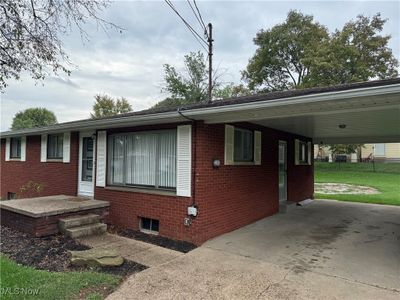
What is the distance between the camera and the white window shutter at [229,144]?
6.36m

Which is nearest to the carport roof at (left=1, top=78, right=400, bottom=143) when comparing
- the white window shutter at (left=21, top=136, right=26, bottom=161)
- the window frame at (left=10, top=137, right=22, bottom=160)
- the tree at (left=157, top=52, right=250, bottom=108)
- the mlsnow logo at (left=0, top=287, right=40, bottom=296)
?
the mlsnow logo at (left=0, top=287, right=40, bottom=296)

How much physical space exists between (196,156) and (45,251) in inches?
122

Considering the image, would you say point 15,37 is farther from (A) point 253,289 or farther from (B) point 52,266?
(A) point 253,289

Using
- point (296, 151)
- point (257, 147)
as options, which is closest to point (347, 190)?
point (296, 151)

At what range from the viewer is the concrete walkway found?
4.74 meters

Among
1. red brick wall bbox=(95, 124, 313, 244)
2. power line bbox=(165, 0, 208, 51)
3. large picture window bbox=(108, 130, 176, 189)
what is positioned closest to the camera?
red brick wall bbox=(95, 124, 313, 244)

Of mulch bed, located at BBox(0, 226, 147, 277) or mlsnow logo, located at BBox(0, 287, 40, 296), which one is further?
Answer: mulch bed, located at BBox(0, 226, 147, 277)

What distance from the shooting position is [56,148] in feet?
30.5

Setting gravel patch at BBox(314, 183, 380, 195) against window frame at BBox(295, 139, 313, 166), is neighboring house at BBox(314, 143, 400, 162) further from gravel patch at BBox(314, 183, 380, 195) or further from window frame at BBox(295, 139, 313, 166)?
window frame at BBox(295, 139, 313, 166)

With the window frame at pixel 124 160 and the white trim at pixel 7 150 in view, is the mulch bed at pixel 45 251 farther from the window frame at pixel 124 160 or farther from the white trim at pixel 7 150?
the white trim at pixel 7 150

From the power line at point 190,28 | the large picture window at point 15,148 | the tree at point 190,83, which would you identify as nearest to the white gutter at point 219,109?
the power line at point 190,28

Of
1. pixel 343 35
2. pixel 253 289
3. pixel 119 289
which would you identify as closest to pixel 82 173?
pixel 119 289

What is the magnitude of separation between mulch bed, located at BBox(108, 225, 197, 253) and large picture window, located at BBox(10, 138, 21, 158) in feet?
21.6

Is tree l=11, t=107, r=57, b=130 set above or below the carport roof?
above
